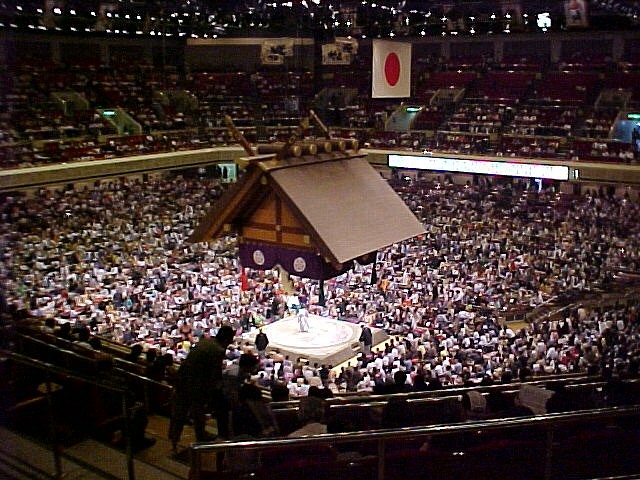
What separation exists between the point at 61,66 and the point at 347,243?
1726 cm

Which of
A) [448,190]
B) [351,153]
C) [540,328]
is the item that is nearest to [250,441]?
[351,153]

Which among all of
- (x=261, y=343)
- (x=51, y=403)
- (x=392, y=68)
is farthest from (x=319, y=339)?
(x=51, y=403)

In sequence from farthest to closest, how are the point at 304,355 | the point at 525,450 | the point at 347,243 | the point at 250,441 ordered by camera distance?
the point at 304,355 < the point at 347,243 < the point at 525,450 < the point at 250,441

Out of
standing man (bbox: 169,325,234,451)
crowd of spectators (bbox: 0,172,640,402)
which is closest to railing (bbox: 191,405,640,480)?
standing man (bbox: 169,325,234,451)

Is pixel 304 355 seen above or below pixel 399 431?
below

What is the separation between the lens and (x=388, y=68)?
25.4 ft

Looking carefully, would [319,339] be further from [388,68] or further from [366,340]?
[388,68]

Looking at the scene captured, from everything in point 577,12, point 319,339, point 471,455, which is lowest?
point 319,339

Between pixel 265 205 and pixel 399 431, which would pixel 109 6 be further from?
pixel 399 431

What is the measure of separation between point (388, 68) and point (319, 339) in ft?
12.8

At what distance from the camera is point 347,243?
5.66 m

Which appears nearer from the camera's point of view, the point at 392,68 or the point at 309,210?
the point at 309,210

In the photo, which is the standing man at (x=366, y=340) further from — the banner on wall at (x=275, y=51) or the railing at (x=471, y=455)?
the banner on wall at (x=275, y=51)

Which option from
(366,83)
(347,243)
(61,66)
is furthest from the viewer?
(366,83)
